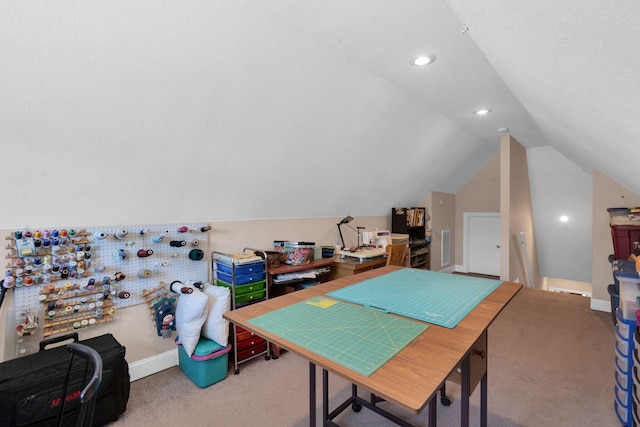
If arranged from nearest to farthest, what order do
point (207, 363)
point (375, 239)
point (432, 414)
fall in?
point (432, 414), point (207, 363), point (375, 239)

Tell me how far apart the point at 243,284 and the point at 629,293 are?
265cm

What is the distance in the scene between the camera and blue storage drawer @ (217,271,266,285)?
2.75 m

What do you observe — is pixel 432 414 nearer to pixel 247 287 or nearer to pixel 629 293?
pixel 629 293

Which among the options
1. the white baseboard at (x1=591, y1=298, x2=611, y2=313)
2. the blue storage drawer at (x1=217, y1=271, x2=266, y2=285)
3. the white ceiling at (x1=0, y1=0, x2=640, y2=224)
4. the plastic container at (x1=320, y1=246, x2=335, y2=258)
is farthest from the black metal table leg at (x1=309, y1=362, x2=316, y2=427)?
the white baseboard at (x1=591, y1=298, x2=611, y2=313)

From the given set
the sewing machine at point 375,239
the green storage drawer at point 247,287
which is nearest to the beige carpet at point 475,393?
the green storage drawer at point 247,287

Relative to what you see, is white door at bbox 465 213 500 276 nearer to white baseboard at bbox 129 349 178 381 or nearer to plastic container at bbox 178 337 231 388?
plastic container at bbox 178 337 231 388

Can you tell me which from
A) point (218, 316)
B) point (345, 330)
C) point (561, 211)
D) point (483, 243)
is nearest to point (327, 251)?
point (218, 316)

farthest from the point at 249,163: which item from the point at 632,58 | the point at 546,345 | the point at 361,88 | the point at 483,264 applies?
the point at 483,264

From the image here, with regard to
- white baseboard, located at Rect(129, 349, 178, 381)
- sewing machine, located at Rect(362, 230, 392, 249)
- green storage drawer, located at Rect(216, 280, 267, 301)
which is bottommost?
white baseboard, located at Rect(129, 349, 178, 381)

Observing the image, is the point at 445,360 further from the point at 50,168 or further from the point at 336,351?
the point at 50,168

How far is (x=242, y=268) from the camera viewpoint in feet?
9.04

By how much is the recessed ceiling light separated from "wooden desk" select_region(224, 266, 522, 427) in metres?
1.70

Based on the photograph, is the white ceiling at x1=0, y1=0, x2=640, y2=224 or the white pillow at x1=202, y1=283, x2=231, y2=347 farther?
the white pillow at x1=202, y1=283, x2=231, y2=347

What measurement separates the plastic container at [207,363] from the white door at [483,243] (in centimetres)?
524
